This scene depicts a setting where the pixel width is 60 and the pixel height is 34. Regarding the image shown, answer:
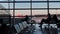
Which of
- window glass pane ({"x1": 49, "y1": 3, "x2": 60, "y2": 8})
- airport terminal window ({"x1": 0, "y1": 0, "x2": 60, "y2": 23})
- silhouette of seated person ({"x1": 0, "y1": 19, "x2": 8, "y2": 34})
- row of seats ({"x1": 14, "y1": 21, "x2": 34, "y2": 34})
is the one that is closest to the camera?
row of seats ({"x1": 14, "y1": 21, "x2": 34, "y2": 34})

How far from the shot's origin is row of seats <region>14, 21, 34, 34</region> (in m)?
6.21

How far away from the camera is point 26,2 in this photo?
706 cm

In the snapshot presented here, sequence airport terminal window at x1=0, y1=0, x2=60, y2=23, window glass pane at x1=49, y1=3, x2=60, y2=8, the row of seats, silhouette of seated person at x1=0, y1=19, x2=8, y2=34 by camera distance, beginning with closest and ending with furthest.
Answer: the row of seats, silhouette of seated person at x1=0, y1=19, x2=8, y2=34, airport terminal window at x1=0, y1=0, x2=60, y2=23, window glass pane at x1=49, y1=3, x2=60, y2=8

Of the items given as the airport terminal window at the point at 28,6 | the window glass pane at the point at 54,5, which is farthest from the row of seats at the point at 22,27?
the window glass pane at the point at 54,5

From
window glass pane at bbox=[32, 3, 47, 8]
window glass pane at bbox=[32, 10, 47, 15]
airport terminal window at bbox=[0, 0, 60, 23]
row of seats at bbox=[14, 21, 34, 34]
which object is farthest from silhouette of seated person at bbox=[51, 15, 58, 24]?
row of seats at bbox=[14, 21, 34, 34]

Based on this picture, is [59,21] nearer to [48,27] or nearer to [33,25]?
[48,27]

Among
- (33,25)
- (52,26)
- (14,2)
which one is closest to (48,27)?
(52,26)

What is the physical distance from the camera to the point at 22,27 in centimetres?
663

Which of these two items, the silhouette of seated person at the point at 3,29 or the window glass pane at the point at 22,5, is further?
the window glass pane at the point at 22,5

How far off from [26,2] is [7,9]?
3.00 ft

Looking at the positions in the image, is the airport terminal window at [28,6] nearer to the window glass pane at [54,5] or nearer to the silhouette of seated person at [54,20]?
the window glass pane at [54,5]

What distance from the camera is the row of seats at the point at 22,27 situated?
621cm

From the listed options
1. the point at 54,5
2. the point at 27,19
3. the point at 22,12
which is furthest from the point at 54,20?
the point at 22,12

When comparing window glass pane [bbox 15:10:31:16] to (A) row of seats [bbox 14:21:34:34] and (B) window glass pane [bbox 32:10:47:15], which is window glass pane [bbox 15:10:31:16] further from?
(A) row of seats [bbox 14:21:34:34]
